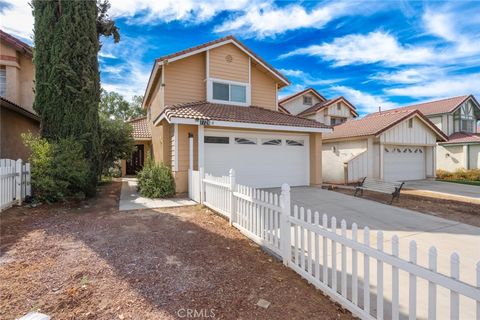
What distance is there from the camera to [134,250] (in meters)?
4.41

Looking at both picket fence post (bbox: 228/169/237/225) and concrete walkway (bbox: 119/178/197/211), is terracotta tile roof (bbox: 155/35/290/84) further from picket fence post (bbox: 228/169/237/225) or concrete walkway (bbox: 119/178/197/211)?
picket fence post (bbox: 228/169/237/225)

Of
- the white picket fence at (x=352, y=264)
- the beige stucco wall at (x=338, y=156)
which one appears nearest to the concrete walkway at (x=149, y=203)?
the white picket fence at (x=352, y=264)

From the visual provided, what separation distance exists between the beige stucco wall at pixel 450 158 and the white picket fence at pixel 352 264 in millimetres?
24409

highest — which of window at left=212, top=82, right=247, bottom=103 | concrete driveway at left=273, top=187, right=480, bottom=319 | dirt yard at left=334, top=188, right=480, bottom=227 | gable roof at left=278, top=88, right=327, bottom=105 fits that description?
gable roof at left=278, top=88, right=327, bottom=105

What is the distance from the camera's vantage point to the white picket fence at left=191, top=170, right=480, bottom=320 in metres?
2.12

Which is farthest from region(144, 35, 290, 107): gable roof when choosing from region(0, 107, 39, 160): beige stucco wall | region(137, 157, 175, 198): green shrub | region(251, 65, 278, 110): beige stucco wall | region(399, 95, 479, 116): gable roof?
region(399, 95, 479, 116): gable roof

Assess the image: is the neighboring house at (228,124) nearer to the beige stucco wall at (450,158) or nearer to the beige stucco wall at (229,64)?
the beige stucco wall at (229,64)

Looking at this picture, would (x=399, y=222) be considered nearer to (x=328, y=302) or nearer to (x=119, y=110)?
(x=328, y=302)

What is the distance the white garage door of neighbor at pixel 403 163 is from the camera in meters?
15.6

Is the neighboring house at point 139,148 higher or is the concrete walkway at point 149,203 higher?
the neighboring house at point 139,148

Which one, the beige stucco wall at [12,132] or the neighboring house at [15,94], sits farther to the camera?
the neighboring house at [15,94]

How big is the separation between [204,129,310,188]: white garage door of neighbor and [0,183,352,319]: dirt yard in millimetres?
4777

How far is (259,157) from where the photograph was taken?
442 inches

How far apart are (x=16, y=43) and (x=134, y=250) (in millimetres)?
13826
